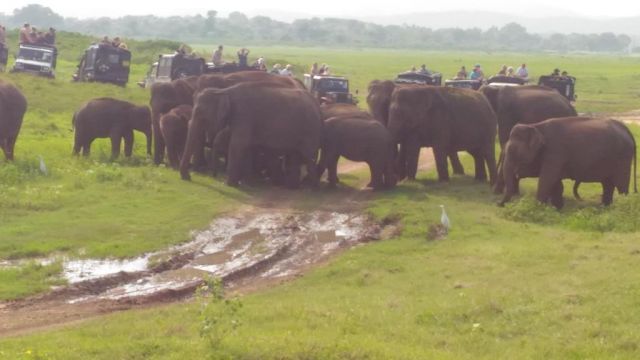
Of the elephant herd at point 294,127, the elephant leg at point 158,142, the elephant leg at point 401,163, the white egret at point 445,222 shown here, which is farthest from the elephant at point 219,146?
the white egret at point 445,222

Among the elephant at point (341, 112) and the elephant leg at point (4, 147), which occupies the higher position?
the elephant at point (341, 112)

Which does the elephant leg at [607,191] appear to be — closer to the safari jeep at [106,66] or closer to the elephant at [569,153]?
the elephant at [569,153]

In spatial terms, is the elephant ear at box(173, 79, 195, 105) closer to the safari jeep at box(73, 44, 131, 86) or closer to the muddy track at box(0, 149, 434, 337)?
the muddy track at box(0, 149, 434, 337)

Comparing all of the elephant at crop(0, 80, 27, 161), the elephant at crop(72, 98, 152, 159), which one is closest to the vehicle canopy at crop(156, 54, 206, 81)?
the elephant at crop(72, 98, 152, 159)

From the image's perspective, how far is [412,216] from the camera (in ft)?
60.8

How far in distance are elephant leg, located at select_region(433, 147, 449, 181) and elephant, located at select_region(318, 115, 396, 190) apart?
1.26 meters

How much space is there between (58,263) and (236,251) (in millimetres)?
2970

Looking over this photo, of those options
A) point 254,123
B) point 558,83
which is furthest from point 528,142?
point 558,83

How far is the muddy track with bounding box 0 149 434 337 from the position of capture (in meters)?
13.0

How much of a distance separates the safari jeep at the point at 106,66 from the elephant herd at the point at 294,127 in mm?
18262

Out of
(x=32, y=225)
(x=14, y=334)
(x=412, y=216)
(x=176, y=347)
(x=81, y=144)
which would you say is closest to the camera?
(x=176, y=347)

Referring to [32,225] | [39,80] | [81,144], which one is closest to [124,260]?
[32,225]

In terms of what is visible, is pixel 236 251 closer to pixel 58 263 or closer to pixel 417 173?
pixel 58 263

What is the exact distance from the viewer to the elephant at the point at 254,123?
22672mm
